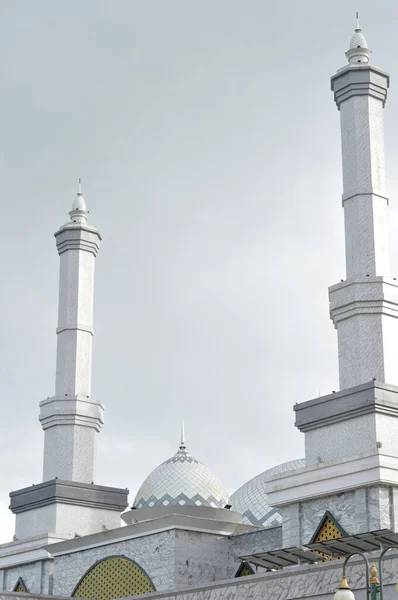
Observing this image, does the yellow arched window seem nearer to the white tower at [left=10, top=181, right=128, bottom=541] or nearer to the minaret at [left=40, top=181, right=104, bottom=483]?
the white tower at [left=10, top=181, right=128, bottom=541]

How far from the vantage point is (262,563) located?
19500 millimetres

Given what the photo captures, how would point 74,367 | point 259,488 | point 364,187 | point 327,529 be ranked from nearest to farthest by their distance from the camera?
point 327,529 → point 364,187 → point 74,367 → point 259,488

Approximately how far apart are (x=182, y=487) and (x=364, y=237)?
27.4 feet

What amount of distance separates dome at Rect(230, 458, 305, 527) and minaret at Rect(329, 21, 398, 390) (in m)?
6.85

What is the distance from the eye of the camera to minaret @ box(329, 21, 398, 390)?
71.6 ft

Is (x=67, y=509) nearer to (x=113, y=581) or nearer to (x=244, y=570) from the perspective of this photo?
(x=113, y=581)

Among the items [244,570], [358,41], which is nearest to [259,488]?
[244,570]

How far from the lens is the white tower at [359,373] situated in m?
20.1

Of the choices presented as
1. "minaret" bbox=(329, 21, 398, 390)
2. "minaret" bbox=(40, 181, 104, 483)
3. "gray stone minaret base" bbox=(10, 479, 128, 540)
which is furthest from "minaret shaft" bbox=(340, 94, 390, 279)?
"gray stone minaret base" bbox=(10, 479, 128, 540)

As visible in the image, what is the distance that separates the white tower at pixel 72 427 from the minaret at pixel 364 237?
27.9 ft

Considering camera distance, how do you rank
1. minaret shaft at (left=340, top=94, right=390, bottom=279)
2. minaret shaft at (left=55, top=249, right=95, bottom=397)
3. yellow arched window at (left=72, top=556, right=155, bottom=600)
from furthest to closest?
minaret shaft at (left=55, top=249, right=95, bottom=397) < yellow arched window at (left=72, top=556, right=155, bottom=600) < minaret shaft at (left=340, top=94, right=390, bottom=279)

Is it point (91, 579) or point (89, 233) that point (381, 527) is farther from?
point (89, 233)

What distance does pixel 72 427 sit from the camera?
28.2 m

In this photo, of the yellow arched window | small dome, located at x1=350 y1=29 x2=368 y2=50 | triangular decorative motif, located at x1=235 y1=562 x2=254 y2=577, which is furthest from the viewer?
small dome, located at x1=350 y1=29 x2=368 y2=50
